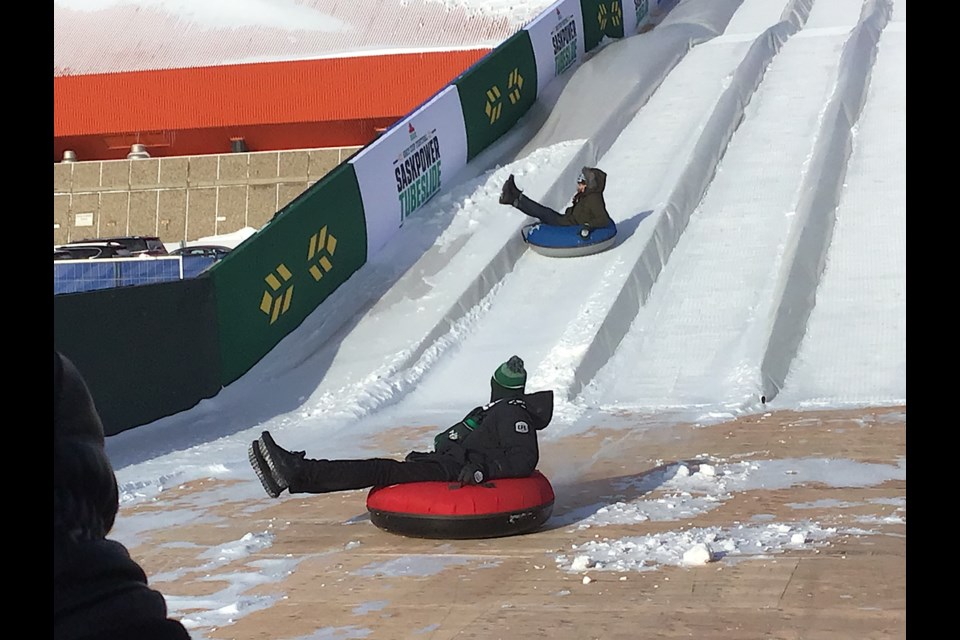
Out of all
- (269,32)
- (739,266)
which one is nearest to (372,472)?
(739,266)

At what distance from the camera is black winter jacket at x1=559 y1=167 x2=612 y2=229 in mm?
12539

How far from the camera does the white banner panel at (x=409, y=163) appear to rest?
13.4 m

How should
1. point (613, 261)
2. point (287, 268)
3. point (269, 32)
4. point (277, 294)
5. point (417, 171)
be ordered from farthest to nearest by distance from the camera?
point (269, 32), point (417, 171), point (613, 261), point (287, 268), point (277, 294)

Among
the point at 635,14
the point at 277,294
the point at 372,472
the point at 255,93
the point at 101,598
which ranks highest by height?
the point at 101,598

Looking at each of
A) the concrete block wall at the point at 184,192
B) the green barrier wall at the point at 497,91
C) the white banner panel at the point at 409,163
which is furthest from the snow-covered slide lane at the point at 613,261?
the concrete block wall at the point at 184,192

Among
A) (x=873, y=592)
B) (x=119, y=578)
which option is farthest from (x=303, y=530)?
(x=119, y=578)

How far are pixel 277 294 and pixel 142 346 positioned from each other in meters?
1.98

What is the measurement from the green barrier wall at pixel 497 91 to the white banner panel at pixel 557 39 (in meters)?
0.26

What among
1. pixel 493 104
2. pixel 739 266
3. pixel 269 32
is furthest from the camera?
pixel 269 32

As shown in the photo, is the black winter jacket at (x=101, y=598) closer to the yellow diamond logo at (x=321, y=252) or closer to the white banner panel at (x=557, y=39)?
the yellow diamond logo at (x=321, y=252)

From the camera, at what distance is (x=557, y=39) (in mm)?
17938

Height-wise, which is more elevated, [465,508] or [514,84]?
[514,84]

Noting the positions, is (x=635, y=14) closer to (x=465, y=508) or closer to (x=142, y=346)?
(x=142, y=346)
